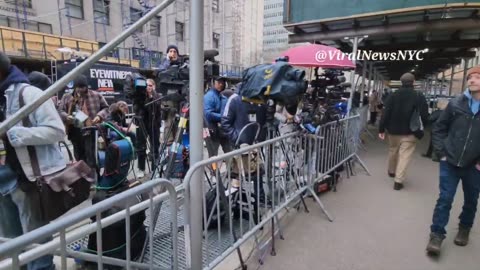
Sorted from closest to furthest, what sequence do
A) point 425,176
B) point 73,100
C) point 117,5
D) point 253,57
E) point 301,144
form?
point 301,144 → point 73,100 → point 425,176 → point 117,5 → point 253,57

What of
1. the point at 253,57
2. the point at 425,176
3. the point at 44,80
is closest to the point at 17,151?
the point at 44,80

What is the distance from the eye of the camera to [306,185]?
3.98 metres

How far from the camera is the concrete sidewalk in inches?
115

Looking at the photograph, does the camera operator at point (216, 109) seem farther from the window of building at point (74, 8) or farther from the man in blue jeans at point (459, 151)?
the window of building at point (74, 8)

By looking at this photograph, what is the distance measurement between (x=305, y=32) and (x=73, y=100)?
7.08 meters

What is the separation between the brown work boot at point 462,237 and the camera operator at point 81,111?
4433mm

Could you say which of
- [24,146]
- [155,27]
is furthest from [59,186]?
[155,27]

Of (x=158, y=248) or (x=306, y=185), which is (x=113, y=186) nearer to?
(x=158, y=248)

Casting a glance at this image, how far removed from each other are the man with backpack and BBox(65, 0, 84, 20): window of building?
20890 mm

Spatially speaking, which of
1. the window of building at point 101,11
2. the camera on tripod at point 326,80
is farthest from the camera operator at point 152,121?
Result: the window of building at point 101,11

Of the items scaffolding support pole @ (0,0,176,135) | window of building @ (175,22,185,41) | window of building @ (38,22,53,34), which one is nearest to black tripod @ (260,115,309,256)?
scaffolding support pole @ (0,0,176,135)

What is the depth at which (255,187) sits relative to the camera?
3.24 metres

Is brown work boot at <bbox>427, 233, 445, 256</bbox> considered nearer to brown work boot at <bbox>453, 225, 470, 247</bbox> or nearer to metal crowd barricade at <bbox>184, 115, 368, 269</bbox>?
brown work boot at <bbox>453, 225, 470, 247</bbox>

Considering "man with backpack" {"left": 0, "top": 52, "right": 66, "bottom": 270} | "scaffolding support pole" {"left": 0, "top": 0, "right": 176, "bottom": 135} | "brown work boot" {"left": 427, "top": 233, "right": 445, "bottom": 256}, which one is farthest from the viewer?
"brown work boot" {"left": 427, "top": 233, "right": 445, "bottom": 256}
